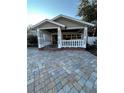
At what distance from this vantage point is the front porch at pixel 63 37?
33.2 feet

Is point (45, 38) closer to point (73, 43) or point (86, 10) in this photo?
point (73, 43)

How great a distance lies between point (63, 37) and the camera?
12172mm

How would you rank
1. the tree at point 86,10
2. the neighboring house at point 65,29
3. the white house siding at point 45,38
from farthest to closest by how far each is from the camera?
1. the white house siding at point 45,38
2. the tree at point 86,10
3. the neighboring house at point 65,29

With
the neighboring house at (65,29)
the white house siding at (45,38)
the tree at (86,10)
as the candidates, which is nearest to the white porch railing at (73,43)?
the neighboring house at (65,29)

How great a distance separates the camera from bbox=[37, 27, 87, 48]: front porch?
33.2 ft

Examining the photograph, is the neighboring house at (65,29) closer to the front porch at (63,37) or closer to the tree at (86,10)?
the front porch at (63,37)

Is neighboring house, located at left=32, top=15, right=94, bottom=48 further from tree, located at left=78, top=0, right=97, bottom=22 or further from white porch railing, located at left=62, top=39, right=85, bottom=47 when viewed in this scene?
tree, located at left=78, top=0, right=97, bottom=22

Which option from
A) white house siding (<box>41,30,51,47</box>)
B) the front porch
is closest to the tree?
the front porch

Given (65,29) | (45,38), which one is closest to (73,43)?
(65,29)

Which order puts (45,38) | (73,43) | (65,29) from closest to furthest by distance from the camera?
(73,43) → (65,29) → (45,38)
